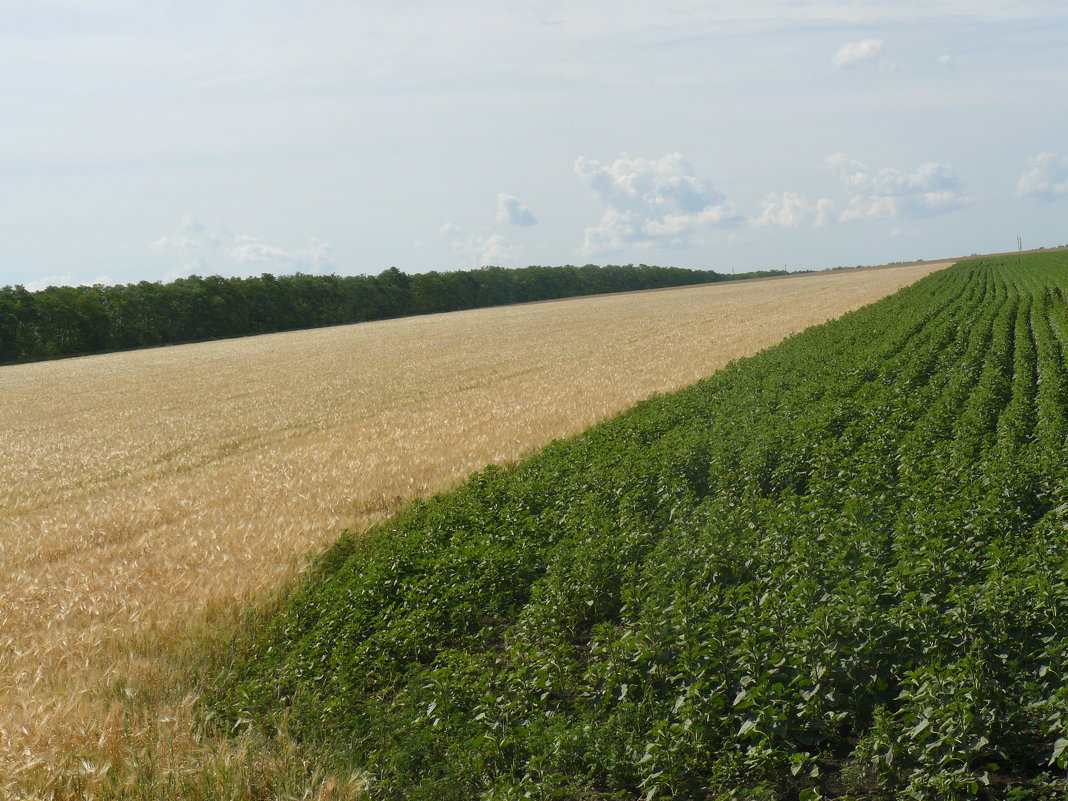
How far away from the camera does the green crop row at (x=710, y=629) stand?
4820 millimetres

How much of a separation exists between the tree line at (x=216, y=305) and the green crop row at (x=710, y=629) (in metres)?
65.8

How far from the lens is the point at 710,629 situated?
5.98m

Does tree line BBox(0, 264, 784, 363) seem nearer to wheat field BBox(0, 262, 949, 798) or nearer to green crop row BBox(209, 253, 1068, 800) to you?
wheat field BBox(0, 262, 949, 798)

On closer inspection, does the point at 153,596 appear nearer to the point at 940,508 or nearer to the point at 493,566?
the point at 493,566

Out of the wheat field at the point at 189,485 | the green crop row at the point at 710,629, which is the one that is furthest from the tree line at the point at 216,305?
the green crop row at the point at 710,629

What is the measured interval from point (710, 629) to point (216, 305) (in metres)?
78.0

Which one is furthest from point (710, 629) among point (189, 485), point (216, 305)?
point (216, 305)

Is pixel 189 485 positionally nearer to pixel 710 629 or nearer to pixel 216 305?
pixel 710 629

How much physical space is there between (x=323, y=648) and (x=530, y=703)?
2.20 metres

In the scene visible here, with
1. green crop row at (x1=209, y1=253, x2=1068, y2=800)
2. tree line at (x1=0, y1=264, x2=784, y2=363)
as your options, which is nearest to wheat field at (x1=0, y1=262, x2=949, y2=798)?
green crop row at (x1=209, y1=253, x2=1068, y2=800)

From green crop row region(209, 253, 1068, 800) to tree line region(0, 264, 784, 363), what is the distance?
216ft

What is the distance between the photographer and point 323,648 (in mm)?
7223

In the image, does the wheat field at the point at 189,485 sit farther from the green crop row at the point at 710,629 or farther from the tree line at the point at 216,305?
the tree line at the point at 216,305

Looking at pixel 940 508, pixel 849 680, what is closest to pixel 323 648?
pixel 849 680
